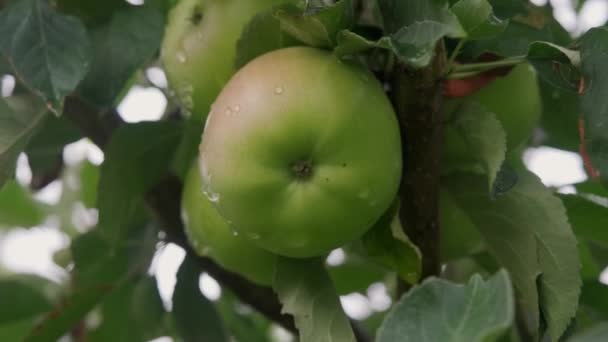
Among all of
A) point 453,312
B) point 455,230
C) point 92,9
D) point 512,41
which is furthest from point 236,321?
point 453,312

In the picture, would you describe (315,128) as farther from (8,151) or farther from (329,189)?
(8,151)

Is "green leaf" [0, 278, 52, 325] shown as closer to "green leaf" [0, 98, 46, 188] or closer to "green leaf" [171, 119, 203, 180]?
"green leaf" [171, 119, 203, 180]

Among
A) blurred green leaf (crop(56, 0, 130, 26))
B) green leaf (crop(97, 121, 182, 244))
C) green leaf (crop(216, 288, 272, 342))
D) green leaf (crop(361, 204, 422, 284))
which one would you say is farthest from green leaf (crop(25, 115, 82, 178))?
green leaf (crop(361, 204, 422, 284))

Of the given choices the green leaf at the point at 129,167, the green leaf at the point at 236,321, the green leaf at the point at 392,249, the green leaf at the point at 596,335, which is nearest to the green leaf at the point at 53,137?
the green leaf at the point at 129,167

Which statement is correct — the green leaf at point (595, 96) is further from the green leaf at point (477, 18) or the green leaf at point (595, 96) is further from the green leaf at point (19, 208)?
the green leaf at point (19, 208)

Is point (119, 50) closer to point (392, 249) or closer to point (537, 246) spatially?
point (392, 249)

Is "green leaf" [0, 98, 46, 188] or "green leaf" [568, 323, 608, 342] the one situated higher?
"green leaf" [568, 323, 608, 342]

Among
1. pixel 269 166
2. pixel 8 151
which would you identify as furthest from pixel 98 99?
pixel 269 166
